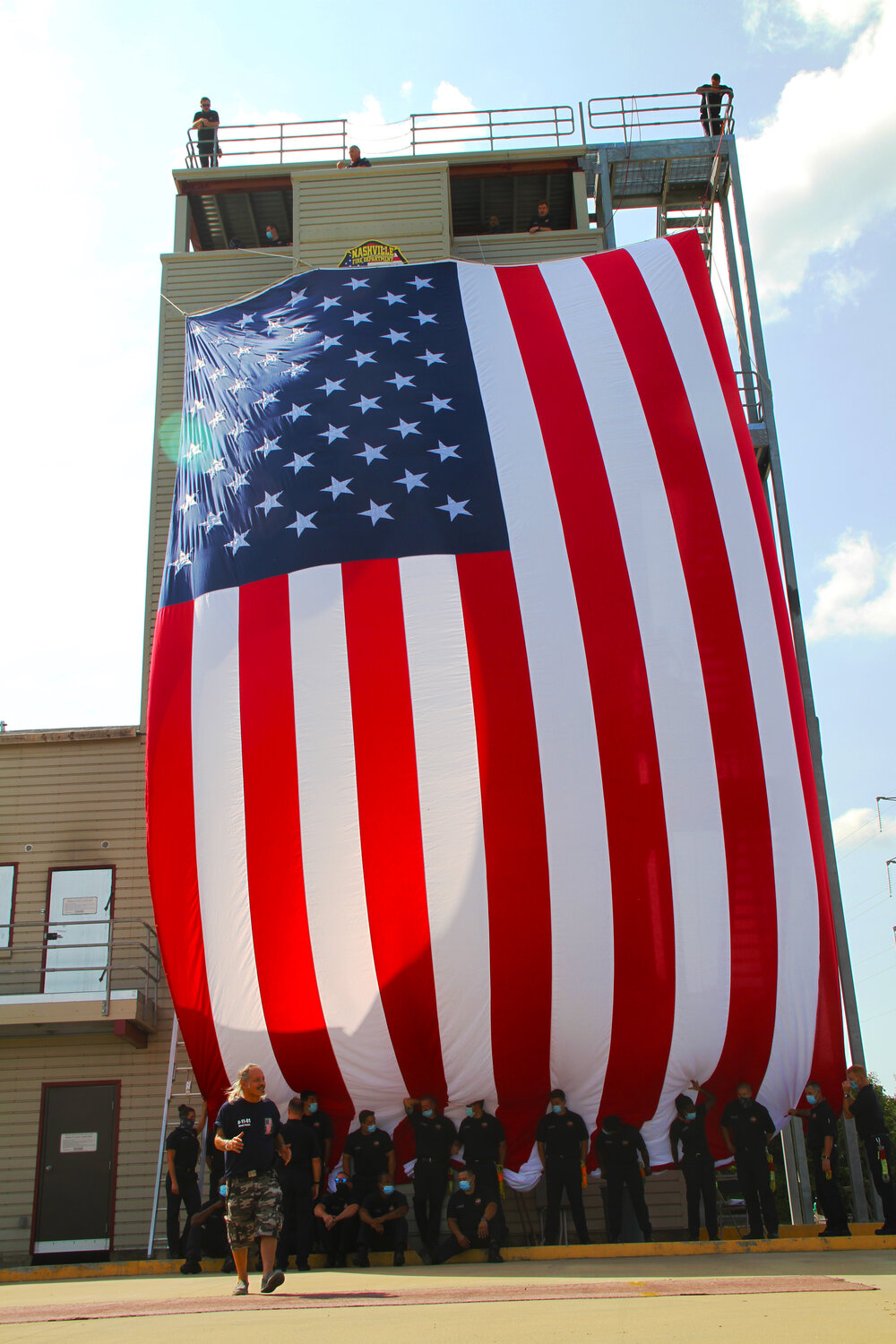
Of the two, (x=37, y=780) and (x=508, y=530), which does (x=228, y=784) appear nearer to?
(x=508, y=530)

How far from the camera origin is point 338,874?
10.9 metres

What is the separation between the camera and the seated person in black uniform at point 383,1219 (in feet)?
32.5

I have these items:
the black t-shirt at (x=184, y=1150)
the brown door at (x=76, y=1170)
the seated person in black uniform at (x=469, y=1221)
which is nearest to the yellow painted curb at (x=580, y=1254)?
the seated person in black uniform at (x=469, y=1221)

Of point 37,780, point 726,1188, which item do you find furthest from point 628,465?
point 726,1188

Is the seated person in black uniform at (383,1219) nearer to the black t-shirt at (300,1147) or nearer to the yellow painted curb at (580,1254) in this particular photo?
the yellow painted curb at (580,1254)

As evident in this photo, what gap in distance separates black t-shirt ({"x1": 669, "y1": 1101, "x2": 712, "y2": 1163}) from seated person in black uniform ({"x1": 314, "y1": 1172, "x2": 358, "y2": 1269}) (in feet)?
9.84

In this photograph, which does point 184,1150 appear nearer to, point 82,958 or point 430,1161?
point 430,1161

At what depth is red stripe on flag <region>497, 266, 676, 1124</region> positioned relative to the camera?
10469mm

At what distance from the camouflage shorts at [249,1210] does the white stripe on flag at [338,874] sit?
11.3ft

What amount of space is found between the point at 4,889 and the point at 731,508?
11.0 m

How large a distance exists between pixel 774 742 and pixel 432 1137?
198 inches

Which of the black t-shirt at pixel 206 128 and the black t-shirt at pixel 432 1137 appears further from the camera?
the black t-shirt at pixel 206 128

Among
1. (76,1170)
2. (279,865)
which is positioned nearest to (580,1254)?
(279,865)

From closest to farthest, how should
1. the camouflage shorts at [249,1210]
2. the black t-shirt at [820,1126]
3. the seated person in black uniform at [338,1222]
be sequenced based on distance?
1. the camouflage shorts at [249,1210]
2. the seated person in black uniform at [338,1222]
3. the black t-shirt at [820,1126]
